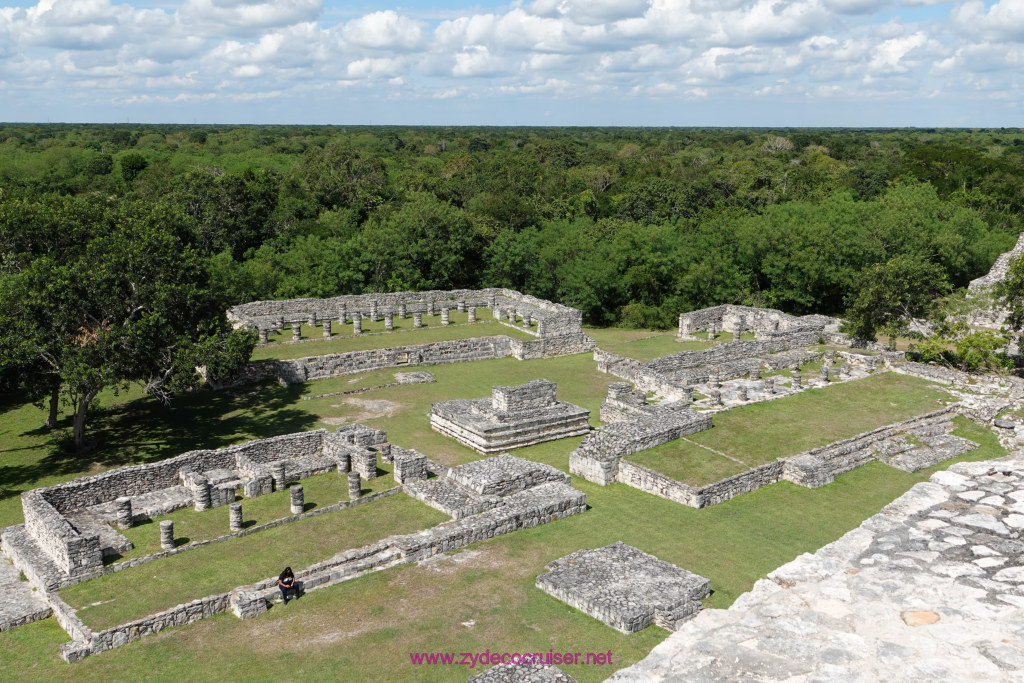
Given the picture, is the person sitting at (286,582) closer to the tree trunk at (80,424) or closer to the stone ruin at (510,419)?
the stone ruin at (510,419)

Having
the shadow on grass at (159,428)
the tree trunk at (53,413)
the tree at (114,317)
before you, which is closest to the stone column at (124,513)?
the tree at (114,317)

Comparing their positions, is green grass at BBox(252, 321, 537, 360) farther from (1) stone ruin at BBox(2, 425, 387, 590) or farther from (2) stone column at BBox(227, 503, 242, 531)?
(2) stone column at BBox(227, 503, 242, 531)

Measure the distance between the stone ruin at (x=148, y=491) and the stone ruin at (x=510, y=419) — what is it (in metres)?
2.66

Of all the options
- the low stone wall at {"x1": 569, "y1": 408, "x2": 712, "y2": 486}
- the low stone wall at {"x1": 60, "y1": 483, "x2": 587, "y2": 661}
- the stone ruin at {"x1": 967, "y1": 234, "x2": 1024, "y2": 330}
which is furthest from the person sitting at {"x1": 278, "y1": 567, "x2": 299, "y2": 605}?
the stone ruin at {"x1": 967, "y1": 234, "x2": 1024, "y2": 330}

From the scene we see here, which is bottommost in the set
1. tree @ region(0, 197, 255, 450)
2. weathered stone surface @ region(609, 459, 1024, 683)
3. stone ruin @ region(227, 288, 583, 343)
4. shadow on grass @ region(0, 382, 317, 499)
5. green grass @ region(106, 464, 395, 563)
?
shadow on grass @ region(0, 382, 317, 499)

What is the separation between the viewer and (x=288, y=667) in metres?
13.3

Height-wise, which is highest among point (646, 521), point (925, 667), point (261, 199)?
point (261, 199)

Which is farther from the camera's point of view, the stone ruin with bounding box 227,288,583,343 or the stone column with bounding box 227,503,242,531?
the stone ruin with bounding box 227,288,583,343

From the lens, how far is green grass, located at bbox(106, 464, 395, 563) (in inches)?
693

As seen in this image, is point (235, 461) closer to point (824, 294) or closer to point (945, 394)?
point (945, 394)

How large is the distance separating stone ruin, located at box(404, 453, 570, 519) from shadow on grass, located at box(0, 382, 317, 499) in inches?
287

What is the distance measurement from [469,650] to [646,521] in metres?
6.91

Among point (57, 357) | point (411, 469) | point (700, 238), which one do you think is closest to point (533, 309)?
point (700, 238)

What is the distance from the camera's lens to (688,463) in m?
22.2
